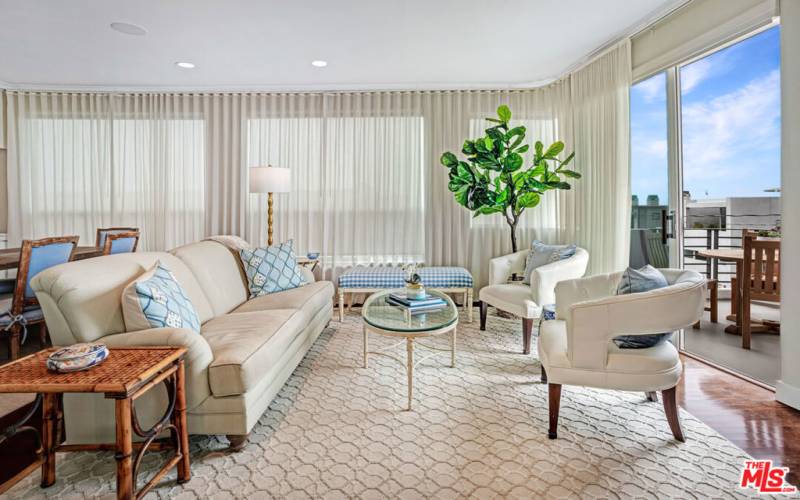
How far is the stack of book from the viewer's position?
9.30ft

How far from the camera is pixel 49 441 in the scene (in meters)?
1.70

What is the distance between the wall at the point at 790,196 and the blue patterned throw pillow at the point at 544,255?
1.48m

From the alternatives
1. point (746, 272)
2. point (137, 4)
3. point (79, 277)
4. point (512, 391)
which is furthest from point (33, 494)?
point (746, 272)

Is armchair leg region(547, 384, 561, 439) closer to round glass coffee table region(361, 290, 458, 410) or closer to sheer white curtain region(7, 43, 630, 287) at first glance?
round glass coffee table region(361, 290, 458, 410)

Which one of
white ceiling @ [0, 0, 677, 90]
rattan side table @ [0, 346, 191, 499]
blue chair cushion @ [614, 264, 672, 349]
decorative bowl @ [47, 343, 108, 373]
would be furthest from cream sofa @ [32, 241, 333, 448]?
white ceiling @ [0, 0, 677, 90]

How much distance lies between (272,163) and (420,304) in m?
3.15

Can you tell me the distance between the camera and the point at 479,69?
4.42 meters

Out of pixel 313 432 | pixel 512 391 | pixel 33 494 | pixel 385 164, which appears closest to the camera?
pixel 33 494

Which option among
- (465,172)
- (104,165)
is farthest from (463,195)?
(104,165)

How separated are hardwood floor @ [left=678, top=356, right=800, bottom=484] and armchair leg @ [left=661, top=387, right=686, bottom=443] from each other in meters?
0.10

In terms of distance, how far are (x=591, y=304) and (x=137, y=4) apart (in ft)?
11.7

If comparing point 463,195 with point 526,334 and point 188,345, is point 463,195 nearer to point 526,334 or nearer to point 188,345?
point 526,334

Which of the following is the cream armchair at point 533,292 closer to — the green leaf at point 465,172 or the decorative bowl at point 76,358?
the green leaf at point 465,172

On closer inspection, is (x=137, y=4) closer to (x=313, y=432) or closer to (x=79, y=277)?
(x=79, y=277)
